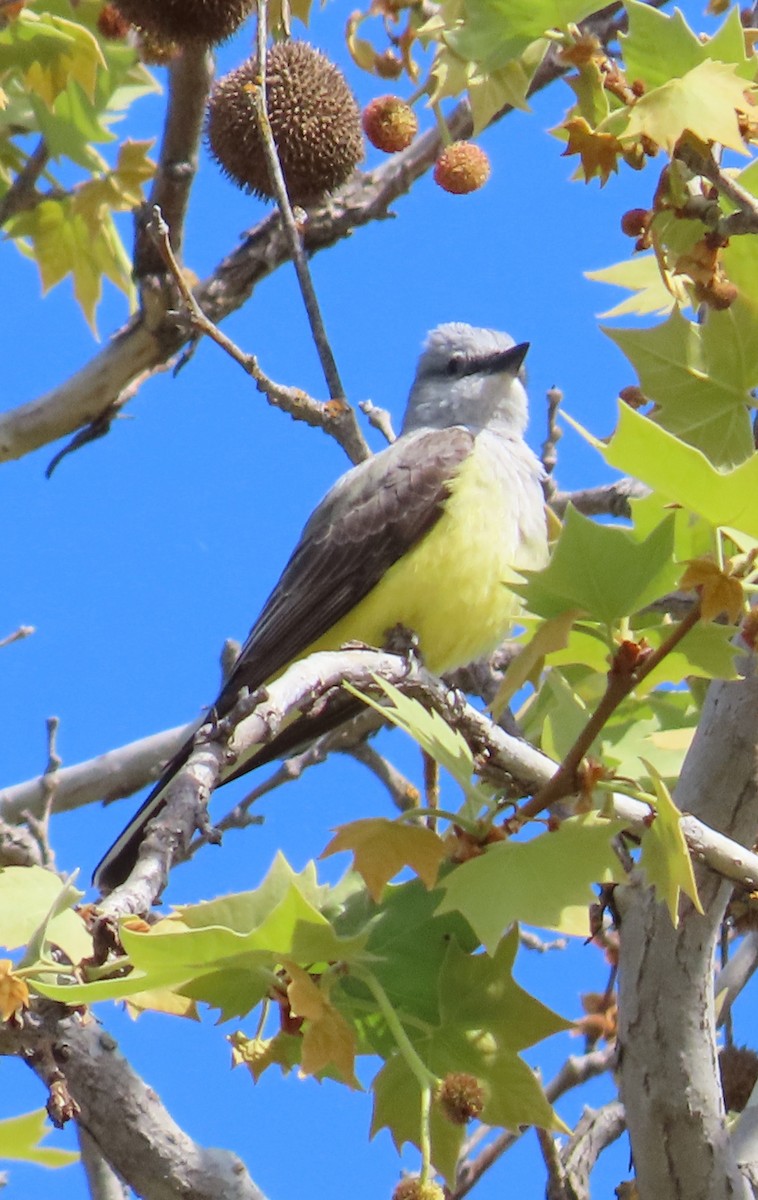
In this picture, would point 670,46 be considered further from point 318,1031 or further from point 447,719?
point 318,1031

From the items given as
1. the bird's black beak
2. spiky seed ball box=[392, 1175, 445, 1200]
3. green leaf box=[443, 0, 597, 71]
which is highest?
the bird's black beak

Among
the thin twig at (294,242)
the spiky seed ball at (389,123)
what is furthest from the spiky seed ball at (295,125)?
the thin twig at (294,242)

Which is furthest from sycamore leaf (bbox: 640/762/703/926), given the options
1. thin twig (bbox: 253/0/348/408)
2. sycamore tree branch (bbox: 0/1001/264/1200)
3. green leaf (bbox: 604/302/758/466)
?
thin twig (bbox: 253/0/348/408)

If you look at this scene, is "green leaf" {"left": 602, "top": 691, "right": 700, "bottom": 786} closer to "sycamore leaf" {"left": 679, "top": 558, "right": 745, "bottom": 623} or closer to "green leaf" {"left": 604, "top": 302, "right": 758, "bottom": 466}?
"green leaf" {"left": 604, "top": 302, "right": 758, "bottom": 466}

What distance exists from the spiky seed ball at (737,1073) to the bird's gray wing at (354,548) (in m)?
1.51

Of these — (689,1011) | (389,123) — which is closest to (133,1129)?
(689,1011)

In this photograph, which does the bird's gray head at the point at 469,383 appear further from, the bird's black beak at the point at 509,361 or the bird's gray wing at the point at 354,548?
the bird's gray wing at the point at 354,548

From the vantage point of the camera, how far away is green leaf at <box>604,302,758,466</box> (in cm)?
261

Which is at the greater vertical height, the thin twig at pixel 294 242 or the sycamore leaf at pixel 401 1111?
the thin twig at pixel 294 242

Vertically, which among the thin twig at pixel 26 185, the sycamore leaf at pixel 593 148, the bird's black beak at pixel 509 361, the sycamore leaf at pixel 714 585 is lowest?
the sycamore leaf at pixel 714 585

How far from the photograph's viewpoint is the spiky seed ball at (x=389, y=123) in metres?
4.06

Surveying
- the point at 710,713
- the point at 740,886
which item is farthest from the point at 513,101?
the point at 740,886

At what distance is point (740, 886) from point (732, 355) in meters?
0.93

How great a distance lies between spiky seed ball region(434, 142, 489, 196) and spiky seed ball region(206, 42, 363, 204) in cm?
82
